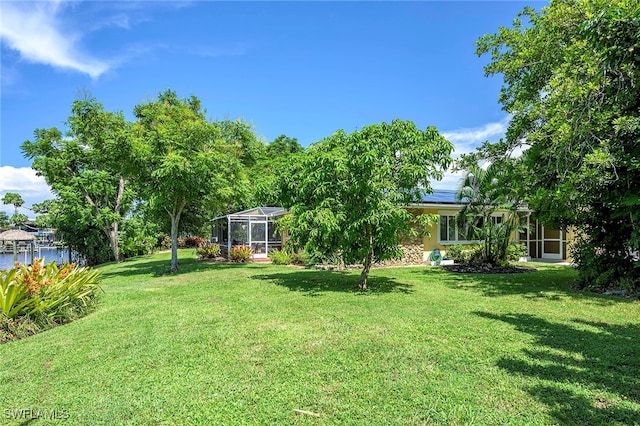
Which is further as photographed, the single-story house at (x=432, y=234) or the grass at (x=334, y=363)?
the single-story house at (x=432, y=234)

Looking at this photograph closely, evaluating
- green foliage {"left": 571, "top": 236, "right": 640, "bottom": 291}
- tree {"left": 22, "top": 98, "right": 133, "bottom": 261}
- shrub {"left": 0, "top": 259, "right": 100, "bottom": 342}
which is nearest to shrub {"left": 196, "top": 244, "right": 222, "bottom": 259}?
tree {"left": 22, "top": 98, "right": 133, "bottom": 261}

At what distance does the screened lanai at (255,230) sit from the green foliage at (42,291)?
1301 centimetres

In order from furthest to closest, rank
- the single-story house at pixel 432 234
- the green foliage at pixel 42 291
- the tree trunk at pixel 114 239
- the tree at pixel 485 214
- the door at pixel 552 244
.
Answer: the tree trunk at pixel 114 239 < the door at pixel 552 244 < the single-story house at pixel 432 234 < the tree at pixel 485 214 < the green foliage at pixel 42 291

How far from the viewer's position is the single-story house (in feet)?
58.3

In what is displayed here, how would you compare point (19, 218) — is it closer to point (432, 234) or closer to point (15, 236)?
point (15, 236)

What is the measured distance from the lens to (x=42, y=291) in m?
7.45

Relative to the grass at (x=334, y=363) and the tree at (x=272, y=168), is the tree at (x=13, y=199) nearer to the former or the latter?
the tree at (x=272, y=168)

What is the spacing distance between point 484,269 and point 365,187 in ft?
29.0

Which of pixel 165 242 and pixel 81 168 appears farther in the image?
pixel 165 242

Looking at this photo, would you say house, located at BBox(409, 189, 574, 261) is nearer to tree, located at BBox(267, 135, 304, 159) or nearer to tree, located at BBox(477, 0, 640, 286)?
tree, located at BBox(477, 0, 640, 286)

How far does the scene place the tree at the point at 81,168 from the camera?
2128 centimetres

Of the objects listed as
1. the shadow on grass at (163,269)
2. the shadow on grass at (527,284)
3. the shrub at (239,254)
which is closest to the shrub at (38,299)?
the shadow on grass at (163,269)

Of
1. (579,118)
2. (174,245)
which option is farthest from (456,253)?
(174,245)

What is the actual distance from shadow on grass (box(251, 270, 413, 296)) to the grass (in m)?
1.30
